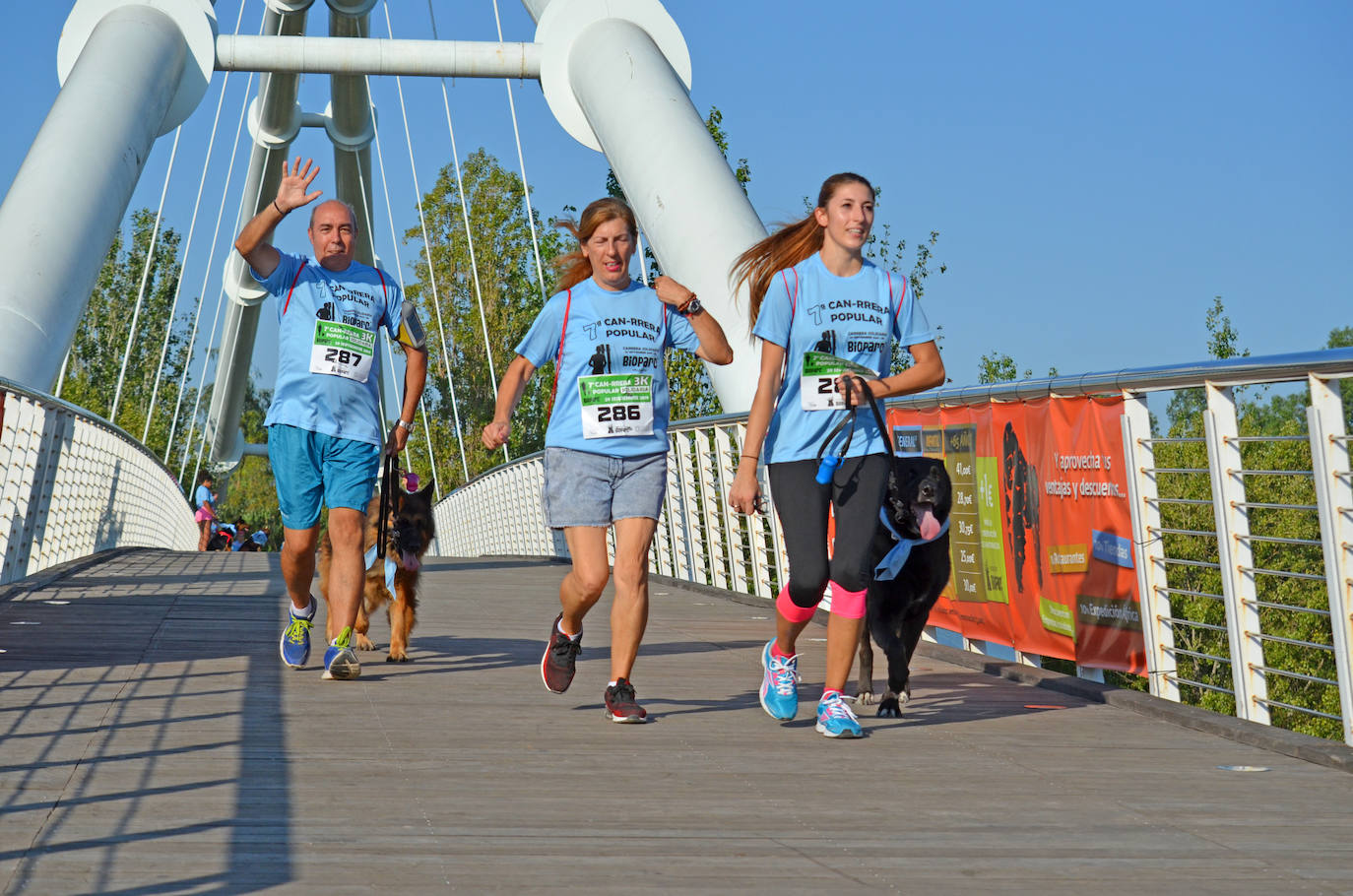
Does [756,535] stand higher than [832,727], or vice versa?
[756,535]

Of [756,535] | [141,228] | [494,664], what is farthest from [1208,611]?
[141,228]

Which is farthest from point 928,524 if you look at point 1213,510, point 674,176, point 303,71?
point 303,71

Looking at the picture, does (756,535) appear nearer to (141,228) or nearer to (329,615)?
(329,615)

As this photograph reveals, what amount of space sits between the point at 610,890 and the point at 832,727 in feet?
6.77

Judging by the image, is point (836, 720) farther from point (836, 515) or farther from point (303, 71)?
point (303, 71)

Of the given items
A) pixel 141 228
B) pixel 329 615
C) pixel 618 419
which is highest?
pixel 141 228

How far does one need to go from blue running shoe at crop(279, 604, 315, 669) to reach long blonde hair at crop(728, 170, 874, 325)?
223 cm

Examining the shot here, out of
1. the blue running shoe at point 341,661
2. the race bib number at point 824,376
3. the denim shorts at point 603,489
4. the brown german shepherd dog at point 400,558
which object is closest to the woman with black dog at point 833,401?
the race bib number at point 824,376

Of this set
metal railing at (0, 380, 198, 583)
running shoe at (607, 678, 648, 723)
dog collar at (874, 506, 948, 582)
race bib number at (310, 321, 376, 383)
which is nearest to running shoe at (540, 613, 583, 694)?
running shoe at (607, 678, 648, 723)

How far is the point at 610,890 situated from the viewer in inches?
123

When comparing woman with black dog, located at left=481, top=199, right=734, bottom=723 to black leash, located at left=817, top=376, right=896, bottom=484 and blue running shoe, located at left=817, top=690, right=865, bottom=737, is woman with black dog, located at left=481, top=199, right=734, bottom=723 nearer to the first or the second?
black leash, located at left=817, top=376, right=896, bottom=484

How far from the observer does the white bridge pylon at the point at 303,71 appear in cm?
1374

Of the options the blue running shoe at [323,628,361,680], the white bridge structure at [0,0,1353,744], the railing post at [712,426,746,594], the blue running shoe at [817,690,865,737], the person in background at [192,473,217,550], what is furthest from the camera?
the person in background at [192,473,217,550]

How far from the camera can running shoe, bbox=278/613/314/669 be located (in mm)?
6445
